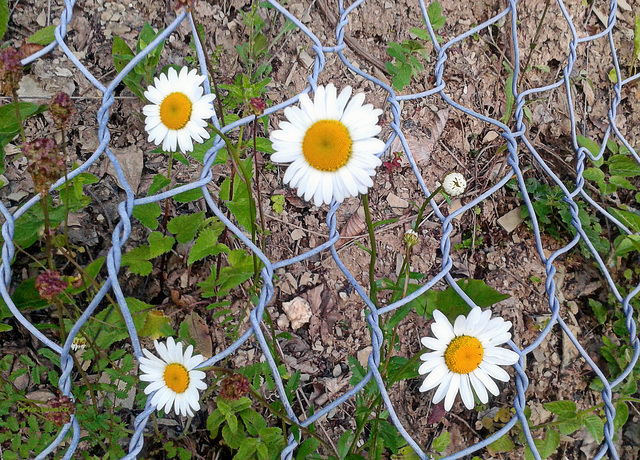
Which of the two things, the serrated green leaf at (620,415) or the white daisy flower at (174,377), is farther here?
the serrated green leaf at (620,415)

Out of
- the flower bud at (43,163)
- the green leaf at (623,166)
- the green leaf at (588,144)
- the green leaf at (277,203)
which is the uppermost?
the green leaf at (277,203)

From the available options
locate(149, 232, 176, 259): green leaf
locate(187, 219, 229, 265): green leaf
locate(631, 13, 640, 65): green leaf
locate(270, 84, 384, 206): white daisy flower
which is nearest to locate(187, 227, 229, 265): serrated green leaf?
locate(187, 219, 229, 265): green leaf

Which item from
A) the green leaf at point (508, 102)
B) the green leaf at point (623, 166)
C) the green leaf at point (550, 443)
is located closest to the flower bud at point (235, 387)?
the green leaf at point (550, 443)

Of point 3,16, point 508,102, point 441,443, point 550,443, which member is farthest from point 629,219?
point 3,16

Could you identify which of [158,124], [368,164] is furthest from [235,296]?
[368,164]

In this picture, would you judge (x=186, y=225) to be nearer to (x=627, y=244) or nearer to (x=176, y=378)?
(x=176, y=378)

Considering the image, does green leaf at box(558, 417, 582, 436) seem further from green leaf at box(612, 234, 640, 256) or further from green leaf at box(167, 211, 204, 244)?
green leaf at box(167, 211, 204, 244)

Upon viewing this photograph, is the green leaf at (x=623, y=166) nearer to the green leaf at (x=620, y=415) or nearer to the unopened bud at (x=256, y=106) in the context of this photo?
the green leaf at (x=620, y=415)
